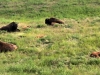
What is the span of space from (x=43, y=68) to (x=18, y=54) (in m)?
2.30

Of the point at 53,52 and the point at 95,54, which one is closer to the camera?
the point at 95,54

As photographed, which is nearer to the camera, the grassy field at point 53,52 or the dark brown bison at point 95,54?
the grassy field at point 53,52

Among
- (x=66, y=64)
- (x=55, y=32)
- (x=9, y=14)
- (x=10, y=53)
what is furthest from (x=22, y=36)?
(x=9, y=14)

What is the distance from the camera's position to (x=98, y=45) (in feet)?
40.0

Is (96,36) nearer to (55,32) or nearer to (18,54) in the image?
(55,32)

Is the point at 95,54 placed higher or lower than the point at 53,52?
higher

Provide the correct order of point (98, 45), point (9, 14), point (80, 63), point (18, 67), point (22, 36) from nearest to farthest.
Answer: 1. point (18, 67)
2. point (80, 63)
3. point (98, 45)
4. point (22, 36)
5. point (9, 14)

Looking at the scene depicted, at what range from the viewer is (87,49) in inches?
451

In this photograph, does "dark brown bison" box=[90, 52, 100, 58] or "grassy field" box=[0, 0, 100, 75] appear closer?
"grassy field" box=[0, 0, 100, 75]

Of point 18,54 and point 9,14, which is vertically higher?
point 18,54

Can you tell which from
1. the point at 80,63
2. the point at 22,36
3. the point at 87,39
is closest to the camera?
the point at 80,63

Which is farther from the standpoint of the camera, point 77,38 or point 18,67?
point 77,38

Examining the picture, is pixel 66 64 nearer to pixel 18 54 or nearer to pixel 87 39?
pixel 18 54

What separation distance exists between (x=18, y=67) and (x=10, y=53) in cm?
231
